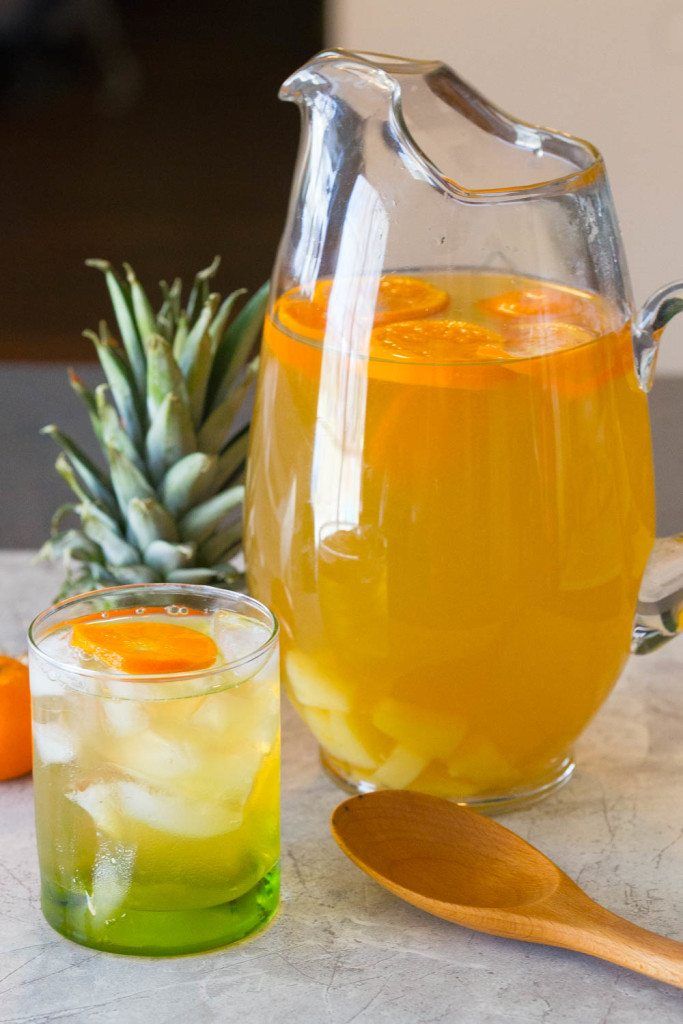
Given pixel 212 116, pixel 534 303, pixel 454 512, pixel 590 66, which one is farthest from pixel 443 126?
pixel 212 116

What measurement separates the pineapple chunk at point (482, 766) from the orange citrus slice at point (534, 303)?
273 mm

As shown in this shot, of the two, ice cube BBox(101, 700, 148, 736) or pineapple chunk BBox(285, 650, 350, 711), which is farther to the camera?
pineapple chunk BBox(285, 650, 350, 711)

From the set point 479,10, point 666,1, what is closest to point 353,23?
point 479,10

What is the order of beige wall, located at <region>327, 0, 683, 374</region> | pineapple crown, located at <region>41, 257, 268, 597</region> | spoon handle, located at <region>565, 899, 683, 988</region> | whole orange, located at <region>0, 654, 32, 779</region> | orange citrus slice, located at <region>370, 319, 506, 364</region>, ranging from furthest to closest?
beige wall, located at <region>327, 0, 683, 374</region> → pineapple crown, located at <region>41, 257, 268, 597</region> → whole orange, located at <region>0, 654, 32, 779</region> → orange citrus slice, located at <region>370, 319, 506, 364</region> → spoon handle, located at <region>565, 899, 683, 988</region>

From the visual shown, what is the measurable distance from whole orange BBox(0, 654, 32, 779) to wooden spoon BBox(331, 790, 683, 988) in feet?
0.80

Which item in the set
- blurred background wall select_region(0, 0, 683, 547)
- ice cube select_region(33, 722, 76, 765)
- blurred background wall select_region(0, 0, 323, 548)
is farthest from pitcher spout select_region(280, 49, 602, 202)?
blurred background wall select_region(0, 0, 323, 548)

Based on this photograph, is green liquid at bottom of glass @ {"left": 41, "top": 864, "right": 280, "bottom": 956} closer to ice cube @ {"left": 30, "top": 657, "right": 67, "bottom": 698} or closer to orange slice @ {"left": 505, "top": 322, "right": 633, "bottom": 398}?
ice cube @ {"left": 30, "top": 657, "right": 67, "bottom": 698}

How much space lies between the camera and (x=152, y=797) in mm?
714

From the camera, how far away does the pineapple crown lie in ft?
3.86

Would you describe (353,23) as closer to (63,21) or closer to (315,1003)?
(63,21)

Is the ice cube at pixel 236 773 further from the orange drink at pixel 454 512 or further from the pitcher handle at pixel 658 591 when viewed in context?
the pitcher handle at pixel 658 591

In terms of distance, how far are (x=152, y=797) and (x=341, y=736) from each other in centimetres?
21

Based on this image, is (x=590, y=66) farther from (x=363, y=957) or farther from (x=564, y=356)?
(x=363, y=957)

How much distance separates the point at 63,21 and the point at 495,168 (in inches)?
144
